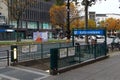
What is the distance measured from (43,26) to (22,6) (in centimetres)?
5741

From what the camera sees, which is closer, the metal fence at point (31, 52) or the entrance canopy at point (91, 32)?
the metal fence at point (31, 52)

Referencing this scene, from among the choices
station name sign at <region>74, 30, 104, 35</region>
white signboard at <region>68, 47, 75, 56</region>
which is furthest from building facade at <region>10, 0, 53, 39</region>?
white signboard at <region>68, 47, 75, 56</region>

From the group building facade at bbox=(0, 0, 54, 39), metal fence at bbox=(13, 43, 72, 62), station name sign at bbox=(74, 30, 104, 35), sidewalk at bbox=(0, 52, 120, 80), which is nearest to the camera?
sidewalk at bbox=(0, 52, 120, 80)

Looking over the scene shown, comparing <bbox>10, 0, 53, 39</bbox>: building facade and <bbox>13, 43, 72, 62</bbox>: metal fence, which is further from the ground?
<bbox>10, 0, 53, 39</bbox>: building facade

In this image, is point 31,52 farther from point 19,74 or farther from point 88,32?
point 88,32

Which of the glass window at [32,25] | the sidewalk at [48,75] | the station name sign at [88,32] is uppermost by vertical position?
the glass window at [32,25]

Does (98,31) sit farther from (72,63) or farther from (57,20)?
(57,20)

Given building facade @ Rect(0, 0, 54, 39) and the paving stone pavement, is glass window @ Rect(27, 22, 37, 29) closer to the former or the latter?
building facade @ Rect(0, 0, 54, 39)

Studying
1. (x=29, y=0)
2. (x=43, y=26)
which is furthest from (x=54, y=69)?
(x=43, y=26)

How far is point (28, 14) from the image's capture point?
110 metres

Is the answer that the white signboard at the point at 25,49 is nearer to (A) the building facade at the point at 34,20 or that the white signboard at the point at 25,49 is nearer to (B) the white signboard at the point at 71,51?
(B) the white signboard at the point at 71,51

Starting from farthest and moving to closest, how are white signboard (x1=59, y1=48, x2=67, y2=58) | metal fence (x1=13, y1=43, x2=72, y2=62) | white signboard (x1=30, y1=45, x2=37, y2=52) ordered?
white signboard (x1=30, y1=45, x2=37, y2=52)
metal fence (x1=13, y1=43, x2=72, y2=62)
white signboard (x1=59, y1=48, x2=67, y2=58)

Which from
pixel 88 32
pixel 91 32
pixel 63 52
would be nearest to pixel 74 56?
pixel 63 52

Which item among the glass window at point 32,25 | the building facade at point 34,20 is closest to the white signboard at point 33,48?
the building facade at point 34,20
